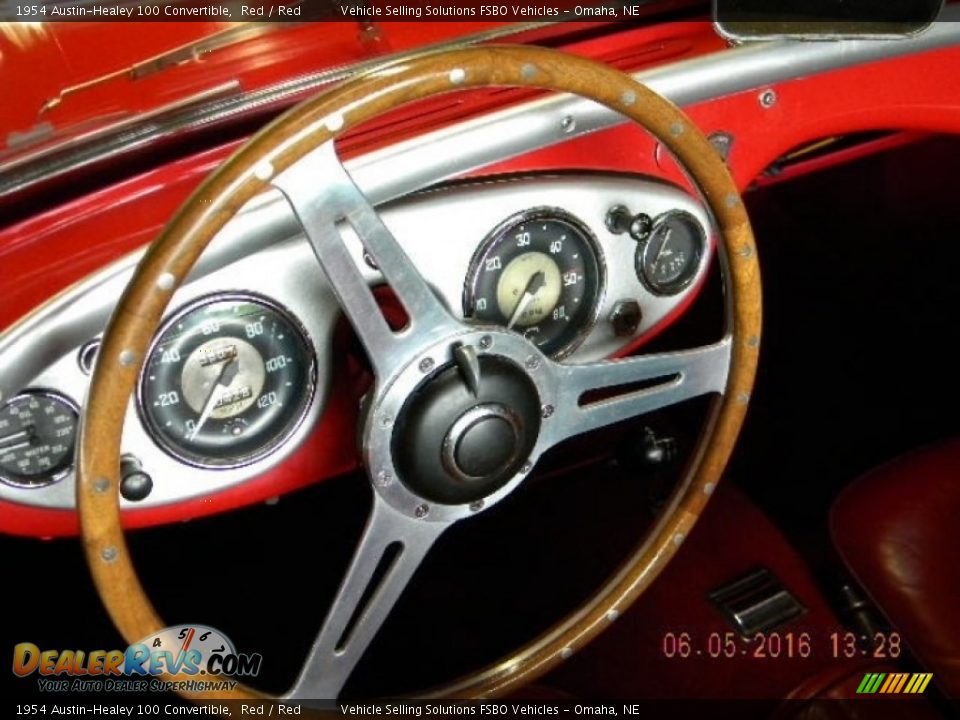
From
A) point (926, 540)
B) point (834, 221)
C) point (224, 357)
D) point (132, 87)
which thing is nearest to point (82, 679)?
point (224, 357)

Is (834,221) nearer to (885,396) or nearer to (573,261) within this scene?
(885,396)

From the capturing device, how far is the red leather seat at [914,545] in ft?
4.33

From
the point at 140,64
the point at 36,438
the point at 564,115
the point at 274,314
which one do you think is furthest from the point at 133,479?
the point at 564,115

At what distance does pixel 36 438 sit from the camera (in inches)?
39.9

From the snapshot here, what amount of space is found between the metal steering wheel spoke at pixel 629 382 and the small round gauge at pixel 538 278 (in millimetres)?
100

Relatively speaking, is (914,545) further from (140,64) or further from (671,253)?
(140,64)

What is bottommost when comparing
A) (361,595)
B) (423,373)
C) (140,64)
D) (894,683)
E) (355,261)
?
(894,683)

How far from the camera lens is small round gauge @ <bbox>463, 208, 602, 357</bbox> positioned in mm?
1102

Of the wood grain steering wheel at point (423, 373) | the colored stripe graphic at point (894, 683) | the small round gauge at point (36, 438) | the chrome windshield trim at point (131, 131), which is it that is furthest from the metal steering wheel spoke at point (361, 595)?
the colored stripe graphic at point (894, 683)

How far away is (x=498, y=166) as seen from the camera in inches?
42.8

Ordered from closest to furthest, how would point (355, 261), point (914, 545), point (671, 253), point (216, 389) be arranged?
point (355, 261) → point (216, 389) → point (671, 253) → point (914, 545)

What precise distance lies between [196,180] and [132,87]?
15 cm

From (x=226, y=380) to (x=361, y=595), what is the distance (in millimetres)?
251

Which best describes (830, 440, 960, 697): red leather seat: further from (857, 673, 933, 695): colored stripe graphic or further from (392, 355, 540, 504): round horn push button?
(392, 355, 540, 504): round horn push button
